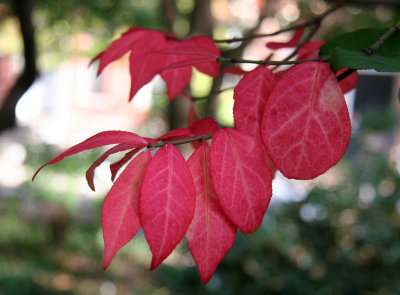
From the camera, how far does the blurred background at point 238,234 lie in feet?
5.42

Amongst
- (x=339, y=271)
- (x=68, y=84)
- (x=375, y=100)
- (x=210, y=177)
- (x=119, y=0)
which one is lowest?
(x=375, y=100)

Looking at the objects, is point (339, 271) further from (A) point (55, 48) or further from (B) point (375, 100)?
(B) point (375, 100)

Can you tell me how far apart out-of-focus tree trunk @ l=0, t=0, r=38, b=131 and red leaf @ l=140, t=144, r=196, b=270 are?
4.15 feet

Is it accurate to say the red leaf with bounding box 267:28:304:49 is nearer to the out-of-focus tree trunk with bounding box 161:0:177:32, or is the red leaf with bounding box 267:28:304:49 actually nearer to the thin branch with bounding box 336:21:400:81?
the thin branch with bounding box 336:21:400:81

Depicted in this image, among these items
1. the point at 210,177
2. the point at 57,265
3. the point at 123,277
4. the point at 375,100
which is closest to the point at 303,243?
the point at 210,177

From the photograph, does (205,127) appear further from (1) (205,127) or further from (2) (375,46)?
(2) (375,46)

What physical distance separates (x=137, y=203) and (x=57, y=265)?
352 cm

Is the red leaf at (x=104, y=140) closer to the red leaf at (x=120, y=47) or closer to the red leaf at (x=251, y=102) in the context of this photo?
the red leaf at (x=251, y=102)

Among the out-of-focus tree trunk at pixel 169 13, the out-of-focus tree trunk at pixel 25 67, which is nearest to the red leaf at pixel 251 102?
the out-of-focus tree trunk at pixel 25 67

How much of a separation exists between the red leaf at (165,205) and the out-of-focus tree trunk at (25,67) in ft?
4.15

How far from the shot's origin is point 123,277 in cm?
341

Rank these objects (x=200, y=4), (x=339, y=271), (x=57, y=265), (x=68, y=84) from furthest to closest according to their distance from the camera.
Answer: (x=68, y=84), (x=57, y=265), (x=200, y=4), (x=339, y=271)

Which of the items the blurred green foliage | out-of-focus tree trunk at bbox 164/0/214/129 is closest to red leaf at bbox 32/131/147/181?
the blurred green foliage

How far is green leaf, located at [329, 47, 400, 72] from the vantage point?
0.29 metres
